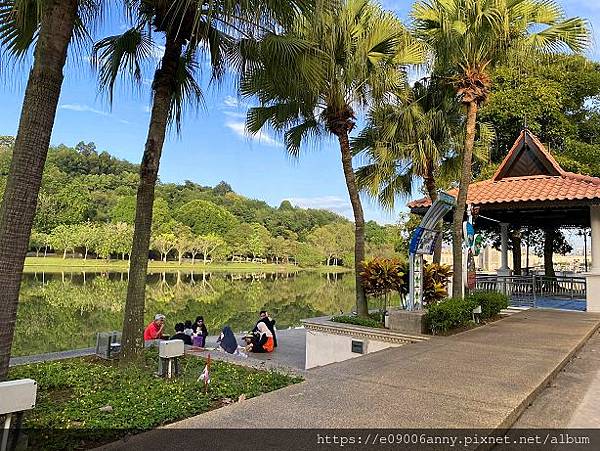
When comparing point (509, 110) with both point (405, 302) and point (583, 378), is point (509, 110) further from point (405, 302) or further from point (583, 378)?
point (583, 378)

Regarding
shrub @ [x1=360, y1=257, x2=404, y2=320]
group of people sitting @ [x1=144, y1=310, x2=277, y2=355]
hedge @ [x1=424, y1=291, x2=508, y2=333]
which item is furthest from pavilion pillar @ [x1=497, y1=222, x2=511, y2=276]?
group of people sitting @ [x1=144, y1=310, x2=277, y2=355]

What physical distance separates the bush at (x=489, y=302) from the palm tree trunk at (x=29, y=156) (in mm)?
7865

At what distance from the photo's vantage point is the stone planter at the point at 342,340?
7.71m

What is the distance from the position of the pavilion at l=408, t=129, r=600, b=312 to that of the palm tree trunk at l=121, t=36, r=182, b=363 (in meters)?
8.59

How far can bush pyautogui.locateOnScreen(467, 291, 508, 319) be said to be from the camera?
362 inches

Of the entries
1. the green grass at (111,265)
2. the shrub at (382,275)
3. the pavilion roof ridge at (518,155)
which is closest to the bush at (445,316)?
A: the shrub at (382,275)

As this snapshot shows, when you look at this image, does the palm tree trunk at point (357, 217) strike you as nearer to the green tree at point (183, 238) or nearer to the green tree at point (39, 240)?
the green tree at point (183, 238)

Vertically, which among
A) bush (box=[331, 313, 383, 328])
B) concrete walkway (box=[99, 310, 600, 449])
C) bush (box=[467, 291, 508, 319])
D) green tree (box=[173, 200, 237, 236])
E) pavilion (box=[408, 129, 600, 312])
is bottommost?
concrete walkway (box=[99, 310, 600, 449])

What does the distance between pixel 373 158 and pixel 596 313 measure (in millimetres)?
6360

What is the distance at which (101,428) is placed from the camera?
3301 mm

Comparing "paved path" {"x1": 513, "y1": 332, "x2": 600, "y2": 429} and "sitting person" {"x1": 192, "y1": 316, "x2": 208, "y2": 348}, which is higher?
"paved path" {"x1": 513, "y1": 332, "x2": 600, "y2": 429}

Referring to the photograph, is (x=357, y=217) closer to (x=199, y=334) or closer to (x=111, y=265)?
(x=199, y=334)

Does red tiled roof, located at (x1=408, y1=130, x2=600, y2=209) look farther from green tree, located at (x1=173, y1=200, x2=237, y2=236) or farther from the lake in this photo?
green tree, located at (x1=173, y1=200, x2=237, y2=236)

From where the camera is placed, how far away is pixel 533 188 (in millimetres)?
11758
